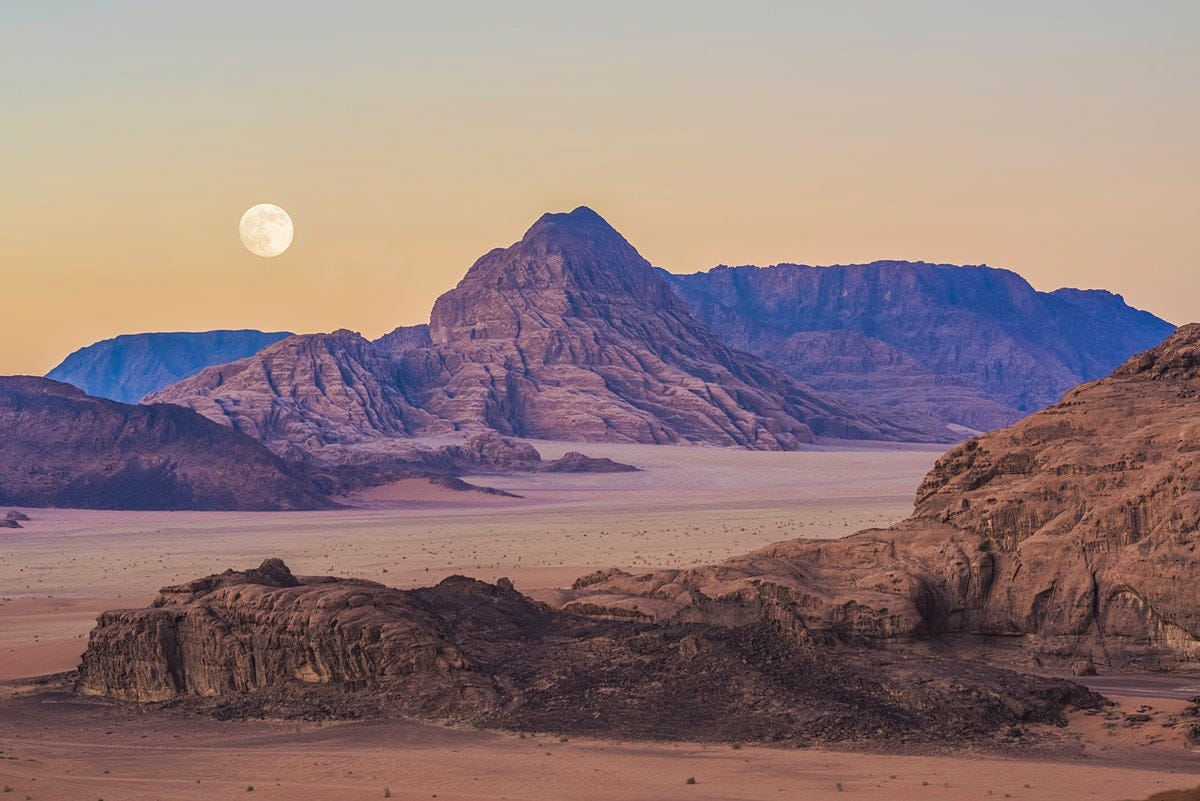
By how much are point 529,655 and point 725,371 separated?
151570mm

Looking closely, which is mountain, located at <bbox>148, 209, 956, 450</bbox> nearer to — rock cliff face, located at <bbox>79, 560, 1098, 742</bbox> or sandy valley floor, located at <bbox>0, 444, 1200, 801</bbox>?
sandy valley floor, located at <bbox>0, 444, 1200, 801</bbox>

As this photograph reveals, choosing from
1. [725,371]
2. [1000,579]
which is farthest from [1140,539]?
[725,371]

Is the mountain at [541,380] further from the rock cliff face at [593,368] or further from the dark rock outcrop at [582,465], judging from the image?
the dark rock outcrop at [582,465]

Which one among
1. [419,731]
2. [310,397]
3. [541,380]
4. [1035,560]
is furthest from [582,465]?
Answer: [419,731]

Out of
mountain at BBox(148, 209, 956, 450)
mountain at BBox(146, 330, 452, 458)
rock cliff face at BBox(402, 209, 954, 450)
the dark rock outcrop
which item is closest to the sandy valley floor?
the dark rock outcrop

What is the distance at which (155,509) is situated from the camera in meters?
101

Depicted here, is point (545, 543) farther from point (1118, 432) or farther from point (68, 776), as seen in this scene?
point (68, 776)

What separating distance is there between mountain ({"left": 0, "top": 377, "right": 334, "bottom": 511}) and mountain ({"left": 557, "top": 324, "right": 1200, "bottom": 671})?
76.0 m

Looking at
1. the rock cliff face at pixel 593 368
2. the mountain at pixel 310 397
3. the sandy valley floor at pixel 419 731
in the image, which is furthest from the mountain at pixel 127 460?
the rock cliff face at pixel 593 368

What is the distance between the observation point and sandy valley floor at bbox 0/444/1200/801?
1914cm

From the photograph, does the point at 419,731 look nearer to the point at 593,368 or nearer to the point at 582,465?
the point at 582,465

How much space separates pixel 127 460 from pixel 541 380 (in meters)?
63.1

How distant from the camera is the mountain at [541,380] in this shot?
146 m

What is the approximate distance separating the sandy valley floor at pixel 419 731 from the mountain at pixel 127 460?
1028 centimetres
